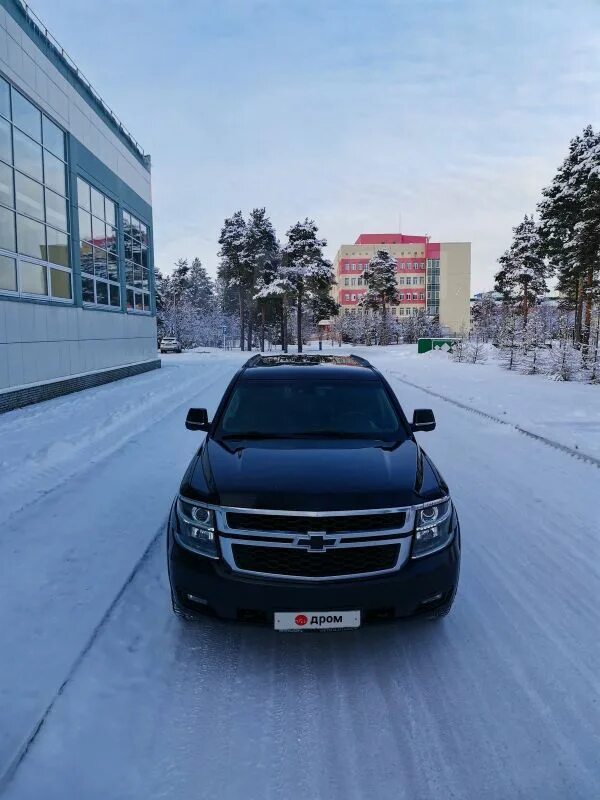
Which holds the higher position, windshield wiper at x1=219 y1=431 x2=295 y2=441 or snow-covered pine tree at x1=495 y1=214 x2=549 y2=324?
snow-covered pine tree at x1=495 y1=214 x2=549 y2=324

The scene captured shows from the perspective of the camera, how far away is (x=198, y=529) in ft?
10.5

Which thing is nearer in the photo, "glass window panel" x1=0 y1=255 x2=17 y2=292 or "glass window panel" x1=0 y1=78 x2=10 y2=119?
"glass window panel" x1=0 y1=255 x2=17 y2=292

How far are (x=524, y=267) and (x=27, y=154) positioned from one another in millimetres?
46228

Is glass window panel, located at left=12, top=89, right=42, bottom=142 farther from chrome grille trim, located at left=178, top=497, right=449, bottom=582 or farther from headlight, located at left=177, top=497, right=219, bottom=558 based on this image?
chrome grille trim, located at left=178, top=497, right=449, bottom=582

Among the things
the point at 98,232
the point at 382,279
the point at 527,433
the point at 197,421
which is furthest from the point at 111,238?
the point at 382,279

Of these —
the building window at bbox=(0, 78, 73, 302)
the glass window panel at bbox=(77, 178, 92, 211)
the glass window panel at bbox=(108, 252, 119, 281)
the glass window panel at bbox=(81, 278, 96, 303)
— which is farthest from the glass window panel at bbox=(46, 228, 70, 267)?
the glass window panel at bbox=(108, 252, 119, 281)

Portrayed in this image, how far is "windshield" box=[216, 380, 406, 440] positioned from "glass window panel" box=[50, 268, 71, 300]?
48.9ft

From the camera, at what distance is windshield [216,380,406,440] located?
433cm

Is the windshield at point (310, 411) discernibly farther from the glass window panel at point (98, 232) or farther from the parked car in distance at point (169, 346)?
the parked car in distance at point (169, 346)

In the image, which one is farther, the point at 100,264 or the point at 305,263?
the point at 305,263

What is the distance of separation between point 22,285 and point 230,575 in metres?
15.0

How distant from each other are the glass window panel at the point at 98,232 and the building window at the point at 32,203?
2762mm

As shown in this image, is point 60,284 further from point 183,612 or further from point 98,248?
point 183,612

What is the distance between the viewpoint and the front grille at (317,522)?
3004mm
